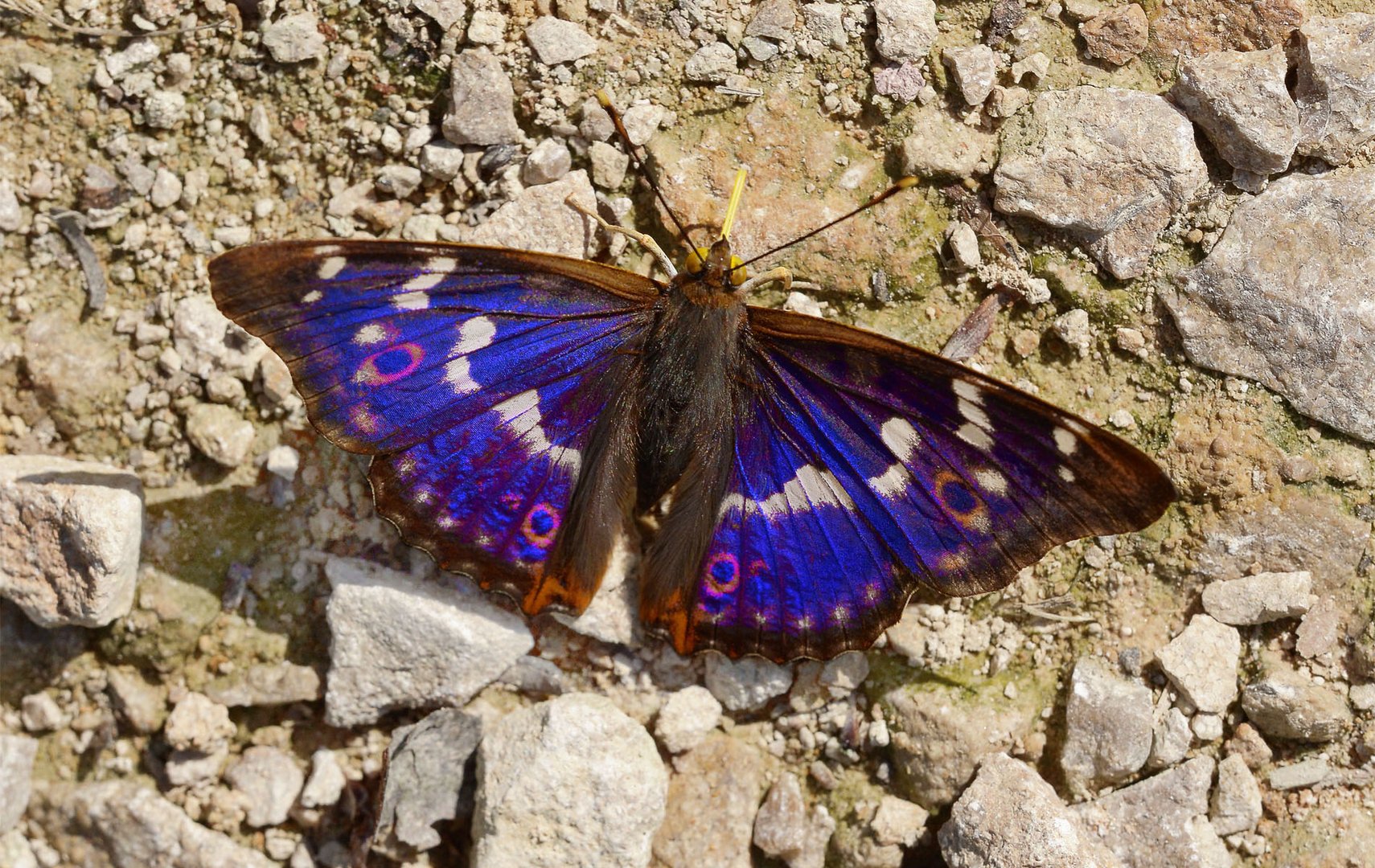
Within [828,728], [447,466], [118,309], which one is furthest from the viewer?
[118,309]

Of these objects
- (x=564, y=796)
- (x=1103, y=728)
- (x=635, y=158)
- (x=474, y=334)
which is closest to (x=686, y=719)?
(x=564, y=796)

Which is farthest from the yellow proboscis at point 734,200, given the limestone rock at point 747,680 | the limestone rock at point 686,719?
the limestone rock at point 686,719

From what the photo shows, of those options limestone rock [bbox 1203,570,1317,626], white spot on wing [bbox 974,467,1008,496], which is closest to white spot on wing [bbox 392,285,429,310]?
white spot on wing [bbox 974,467,1008,496]

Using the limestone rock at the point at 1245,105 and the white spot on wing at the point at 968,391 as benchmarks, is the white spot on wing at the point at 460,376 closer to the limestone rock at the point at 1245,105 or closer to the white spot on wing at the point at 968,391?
the white spot on wing at the point at 968,391

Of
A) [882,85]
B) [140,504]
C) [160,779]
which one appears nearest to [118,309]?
[140,504]

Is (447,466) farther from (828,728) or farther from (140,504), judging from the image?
(828,728)

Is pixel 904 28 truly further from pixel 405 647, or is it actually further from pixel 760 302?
pixel 405 647

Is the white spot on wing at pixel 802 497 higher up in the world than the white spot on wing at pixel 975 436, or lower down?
lower down

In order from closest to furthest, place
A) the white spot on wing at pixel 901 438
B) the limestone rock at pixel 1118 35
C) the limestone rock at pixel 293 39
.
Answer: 1. the white spot on wing at pixel 901 438
2. the limestone rock at pixel 1118 35
3. the limestone rock at pixel 293 39
